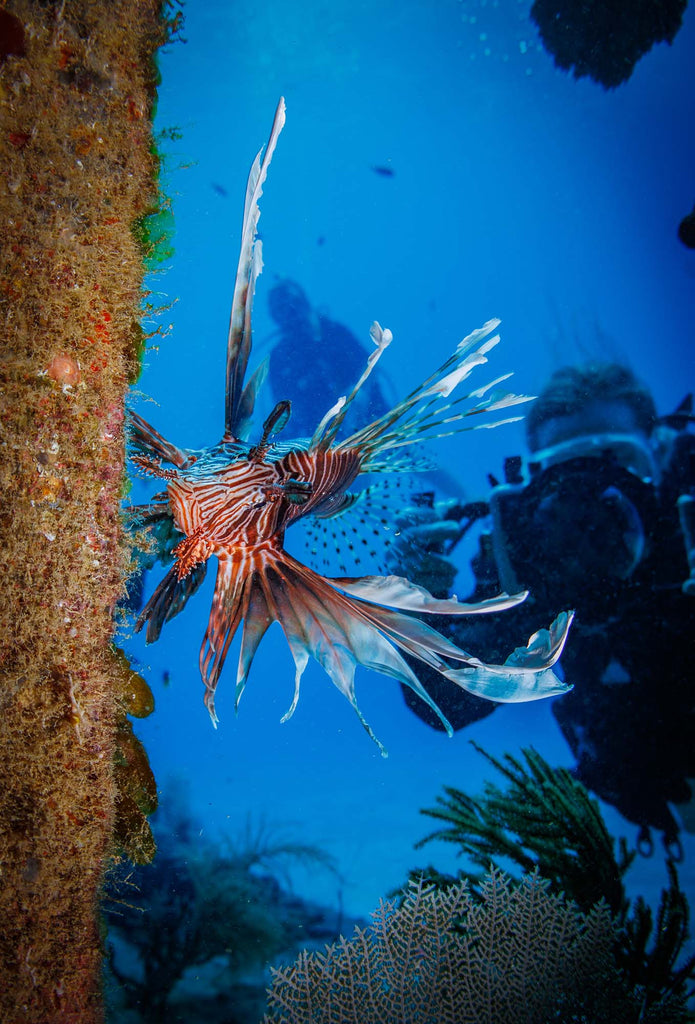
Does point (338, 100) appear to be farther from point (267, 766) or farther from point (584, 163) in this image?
point (267, 766)

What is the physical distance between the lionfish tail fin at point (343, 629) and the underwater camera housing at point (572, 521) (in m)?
3.45

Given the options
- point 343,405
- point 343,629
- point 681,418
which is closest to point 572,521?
point 681,418

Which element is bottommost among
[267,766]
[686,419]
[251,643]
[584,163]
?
[251,643]

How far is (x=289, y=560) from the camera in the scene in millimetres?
2473

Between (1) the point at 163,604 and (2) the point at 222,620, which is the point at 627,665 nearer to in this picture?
(2) the point at 222,620

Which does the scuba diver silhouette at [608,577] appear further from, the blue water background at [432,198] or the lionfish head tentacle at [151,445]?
the lionfish head tentacle at [151,445]

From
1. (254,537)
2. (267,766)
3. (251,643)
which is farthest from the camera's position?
(267,766)

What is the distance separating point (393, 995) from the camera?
2455 millimetres

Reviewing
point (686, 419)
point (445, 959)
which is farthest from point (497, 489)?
point (445, 959)

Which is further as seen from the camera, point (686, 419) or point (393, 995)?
point (686, 419)

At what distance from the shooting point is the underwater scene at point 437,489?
7.88 ft

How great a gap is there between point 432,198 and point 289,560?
8.15m

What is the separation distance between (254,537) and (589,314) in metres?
8.14

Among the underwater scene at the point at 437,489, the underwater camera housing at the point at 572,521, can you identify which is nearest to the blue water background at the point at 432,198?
the underwater scene at the point at 437,489
